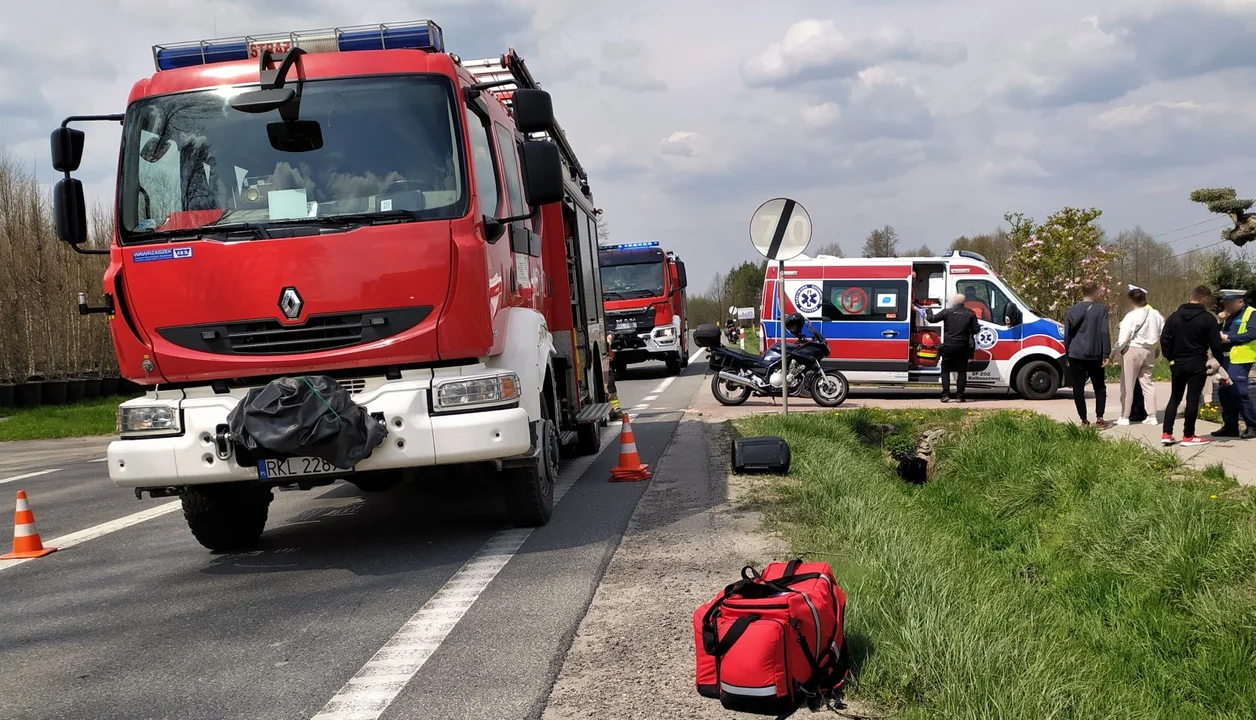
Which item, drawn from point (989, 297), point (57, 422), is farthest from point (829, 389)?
point (57, 422)

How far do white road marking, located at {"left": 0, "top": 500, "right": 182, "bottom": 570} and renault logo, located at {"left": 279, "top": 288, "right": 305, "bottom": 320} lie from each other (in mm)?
2993

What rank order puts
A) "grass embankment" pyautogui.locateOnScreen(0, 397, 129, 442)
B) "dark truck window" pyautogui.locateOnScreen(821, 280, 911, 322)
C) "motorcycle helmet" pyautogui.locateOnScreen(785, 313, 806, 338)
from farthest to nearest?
"grass embankment" pyautogui.locateOnScreen(0, 397, 129, 442), "dark truck window" pyautogui.locateOnScreen(821, 280, 911, 322), "motorcycle helmet" pyautogui.locateOnScreen(785, 313, 806, 338)

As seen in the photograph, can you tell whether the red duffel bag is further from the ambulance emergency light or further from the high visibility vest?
the high visibility vest

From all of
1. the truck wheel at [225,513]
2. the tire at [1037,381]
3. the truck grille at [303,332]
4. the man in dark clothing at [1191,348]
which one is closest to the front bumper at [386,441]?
the truck grille at [303,332]

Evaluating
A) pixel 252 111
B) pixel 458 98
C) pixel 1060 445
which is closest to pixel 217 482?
pixel 252 111

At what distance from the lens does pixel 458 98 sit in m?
6.60

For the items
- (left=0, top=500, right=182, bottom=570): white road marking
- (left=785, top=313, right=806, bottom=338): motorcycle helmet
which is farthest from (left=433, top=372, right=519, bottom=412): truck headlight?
(left=785, top=313, right=806, bottom=338): motorcycle helmet

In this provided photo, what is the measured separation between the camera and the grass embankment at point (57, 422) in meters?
19.7

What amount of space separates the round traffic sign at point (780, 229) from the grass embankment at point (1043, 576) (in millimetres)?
1954

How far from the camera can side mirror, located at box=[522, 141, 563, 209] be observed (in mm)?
6766

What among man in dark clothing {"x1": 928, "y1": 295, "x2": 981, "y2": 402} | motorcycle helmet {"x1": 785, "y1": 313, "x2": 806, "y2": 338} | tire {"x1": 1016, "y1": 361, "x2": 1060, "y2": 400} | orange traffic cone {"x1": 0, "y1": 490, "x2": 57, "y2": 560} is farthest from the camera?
motorcycle helmet {"x1": 785, "y1": 313, "x2": 806, "y2": 338}

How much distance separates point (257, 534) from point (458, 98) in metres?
3.41

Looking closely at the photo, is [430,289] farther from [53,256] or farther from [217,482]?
[53,256]

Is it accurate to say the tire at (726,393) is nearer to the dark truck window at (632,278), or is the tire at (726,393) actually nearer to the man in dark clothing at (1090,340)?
the man in dark clothing at (1090,340)
